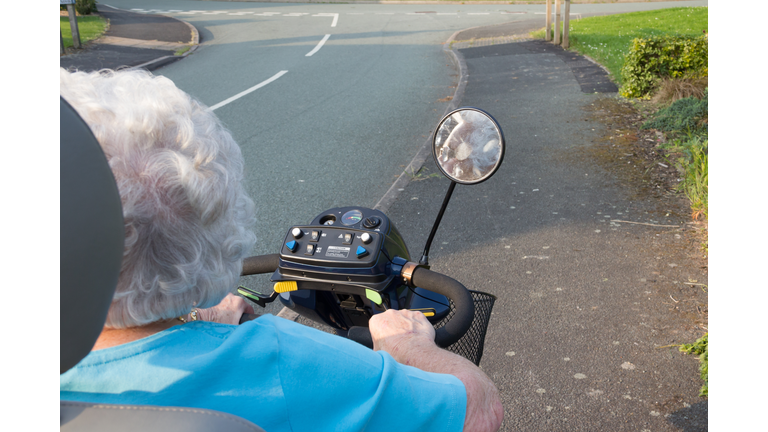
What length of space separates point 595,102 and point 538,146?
2.38m

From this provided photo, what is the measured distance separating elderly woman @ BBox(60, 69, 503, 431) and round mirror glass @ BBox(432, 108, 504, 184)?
77 centimetres

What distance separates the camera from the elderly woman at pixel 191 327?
3.02 ft

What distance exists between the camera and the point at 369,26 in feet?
68.7

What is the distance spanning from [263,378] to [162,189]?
0.36 m

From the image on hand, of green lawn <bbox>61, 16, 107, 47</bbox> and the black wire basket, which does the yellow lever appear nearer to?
the black wire basket

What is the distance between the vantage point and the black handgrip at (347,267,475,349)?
1.43 m

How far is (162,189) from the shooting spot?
0.97 meters

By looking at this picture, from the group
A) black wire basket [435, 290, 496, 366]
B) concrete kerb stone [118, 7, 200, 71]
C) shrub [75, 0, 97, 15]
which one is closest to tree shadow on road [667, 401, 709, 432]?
black wire basket [435, 290, 496, 366]

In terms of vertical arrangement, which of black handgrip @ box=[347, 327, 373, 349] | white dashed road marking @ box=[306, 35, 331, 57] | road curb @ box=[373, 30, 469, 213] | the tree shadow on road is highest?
white dashed road marking @ box=[306, 35, 331, 57]

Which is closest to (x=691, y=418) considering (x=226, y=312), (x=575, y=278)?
(x=575, y=278)

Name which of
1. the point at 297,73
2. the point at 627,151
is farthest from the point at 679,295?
the point at 297,73

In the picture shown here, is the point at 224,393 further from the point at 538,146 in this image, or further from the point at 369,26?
the point at 369,26

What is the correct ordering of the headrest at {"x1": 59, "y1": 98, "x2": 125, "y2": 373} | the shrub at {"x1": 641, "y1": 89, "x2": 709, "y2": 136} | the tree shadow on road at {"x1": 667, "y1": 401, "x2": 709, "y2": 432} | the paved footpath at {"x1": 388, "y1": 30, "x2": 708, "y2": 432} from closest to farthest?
the headrest at {"x1": 59, "y1": 98, "x2": 125, "y2": 373}
the tree shadow on road at {"x1": 667, "y1": 401, "x2": 709, "y2": 432}
the paved footpath at {"x1": 388, "y1": 30, "x2": 708, "y2": 432}
the shrub at {"x1": 641, "y1": 89, "x2": 709, "y2": 136}

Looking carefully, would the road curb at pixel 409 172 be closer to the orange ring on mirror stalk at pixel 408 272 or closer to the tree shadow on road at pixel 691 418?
the tree shadow on road at pixel 691 418
